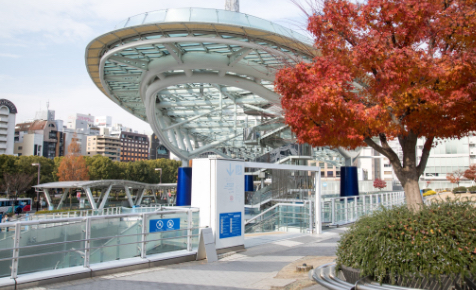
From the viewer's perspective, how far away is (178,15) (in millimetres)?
18562

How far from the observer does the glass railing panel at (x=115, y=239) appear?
26.0 ft

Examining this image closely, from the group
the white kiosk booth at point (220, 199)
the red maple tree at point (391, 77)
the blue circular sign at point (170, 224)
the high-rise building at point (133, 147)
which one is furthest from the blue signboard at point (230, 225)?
the high-rise building at point (133, 147)

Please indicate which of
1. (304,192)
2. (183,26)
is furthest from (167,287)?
(304,192)

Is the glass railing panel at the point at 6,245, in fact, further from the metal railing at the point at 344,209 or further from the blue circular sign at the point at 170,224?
the metal railing at the point at 344,209

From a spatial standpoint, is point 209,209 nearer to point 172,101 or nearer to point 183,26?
point 183,26

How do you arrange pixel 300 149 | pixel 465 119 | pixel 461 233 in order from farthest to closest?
pixel 300 149 < pixel 465 119 < pixel 461 233

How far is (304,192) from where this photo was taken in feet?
87.4

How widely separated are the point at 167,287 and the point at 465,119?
642 cm

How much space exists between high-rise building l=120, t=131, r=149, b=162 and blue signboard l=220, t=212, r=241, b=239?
137 meters

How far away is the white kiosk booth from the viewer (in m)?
9.80

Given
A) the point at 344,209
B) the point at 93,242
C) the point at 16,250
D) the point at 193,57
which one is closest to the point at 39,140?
the point at 193,57

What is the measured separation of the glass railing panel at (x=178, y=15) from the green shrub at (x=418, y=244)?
50.0 ft

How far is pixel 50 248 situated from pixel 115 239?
136cm

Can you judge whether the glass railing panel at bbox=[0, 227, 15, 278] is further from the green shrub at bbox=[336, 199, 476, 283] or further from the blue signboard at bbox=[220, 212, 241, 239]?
the green shrub at bbox=[336, 199, 476, 283]
